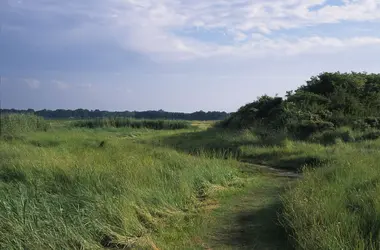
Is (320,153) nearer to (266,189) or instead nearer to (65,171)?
(266,189)

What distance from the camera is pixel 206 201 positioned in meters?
8.84

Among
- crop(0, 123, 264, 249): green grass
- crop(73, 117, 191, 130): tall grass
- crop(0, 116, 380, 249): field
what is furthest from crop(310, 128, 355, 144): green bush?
crop(73, 117, 191, 130): tall grass

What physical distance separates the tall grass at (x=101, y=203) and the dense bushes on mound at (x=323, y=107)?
44.6 feet

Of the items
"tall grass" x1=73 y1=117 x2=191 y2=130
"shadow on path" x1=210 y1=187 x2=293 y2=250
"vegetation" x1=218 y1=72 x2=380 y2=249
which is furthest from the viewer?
"tall grass" x1=73 y1=117 x2=191 y2=130

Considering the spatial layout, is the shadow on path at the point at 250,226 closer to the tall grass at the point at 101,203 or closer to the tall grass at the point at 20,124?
the tall grass at the point at 101,203

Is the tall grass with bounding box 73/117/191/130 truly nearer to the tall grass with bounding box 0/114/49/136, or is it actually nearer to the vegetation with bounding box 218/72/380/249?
the tall grass with bounding box 0/114/49/136

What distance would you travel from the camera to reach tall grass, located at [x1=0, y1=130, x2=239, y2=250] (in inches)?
225

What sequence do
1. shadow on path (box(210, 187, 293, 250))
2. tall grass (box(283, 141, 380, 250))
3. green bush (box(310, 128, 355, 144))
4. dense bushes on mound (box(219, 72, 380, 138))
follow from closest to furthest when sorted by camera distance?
1. tall grass (box(283, 141, 380, 250))
2. shadow on path (box(210, 187, 293, 250))
3. green bush (box(310, 128, 355, 144))
4. dense bushes on mound (box(219, 72, 380, 138))

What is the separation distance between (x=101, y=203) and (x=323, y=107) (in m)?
21.1

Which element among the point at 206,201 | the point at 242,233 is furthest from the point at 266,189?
the point at 242,233

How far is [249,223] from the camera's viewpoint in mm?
7402

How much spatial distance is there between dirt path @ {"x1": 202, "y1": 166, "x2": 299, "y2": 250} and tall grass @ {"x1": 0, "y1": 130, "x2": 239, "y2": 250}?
455mm

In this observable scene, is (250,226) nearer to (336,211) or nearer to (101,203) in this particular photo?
(336,211)

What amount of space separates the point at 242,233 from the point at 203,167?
4073 millimetres
